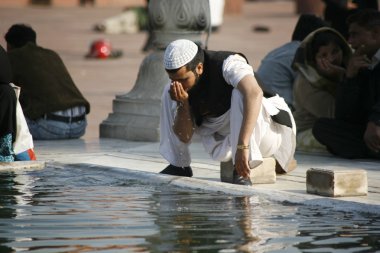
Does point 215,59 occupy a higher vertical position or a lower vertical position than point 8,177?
higher

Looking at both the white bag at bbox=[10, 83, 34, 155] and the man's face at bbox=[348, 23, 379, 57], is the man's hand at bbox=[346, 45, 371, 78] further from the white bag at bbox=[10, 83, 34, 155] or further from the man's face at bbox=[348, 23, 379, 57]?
the white bag at bbox=[10, 83, 34, 155]

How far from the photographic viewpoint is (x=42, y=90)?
417 inches

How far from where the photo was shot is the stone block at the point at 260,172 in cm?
794

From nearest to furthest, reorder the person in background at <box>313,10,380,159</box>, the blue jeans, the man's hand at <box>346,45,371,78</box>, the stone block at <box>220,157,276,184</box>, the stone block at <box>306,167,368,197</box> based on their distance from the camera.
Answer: the stone block at <box>306,167,368,197</box> < the stone block at <box>220,157,276,184</box> < the person in background at <box>313,10,380,159</box> < the man's hand at <box>346,45,371,78</box> < the blue jeans

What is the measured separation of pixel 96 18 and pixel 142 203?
25.2m

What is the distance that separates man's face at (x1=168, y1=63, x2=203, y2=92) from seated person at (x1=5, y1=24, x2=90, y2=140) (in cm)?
308

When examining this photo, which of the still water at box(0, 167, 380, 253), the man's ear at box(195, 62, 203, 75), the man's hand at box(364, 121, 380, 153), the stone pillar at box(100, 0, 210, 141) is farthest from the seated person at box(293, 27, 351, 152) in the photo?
the still water at box(0, 167, 380, 253)

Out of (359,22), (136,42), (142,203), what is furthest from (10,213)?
(136,42)

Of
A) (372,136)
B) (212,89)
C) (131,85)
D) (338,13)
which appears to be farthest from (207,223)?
(131,85)

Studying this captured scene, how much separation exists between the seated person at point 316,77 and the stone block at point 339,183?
2289 mm

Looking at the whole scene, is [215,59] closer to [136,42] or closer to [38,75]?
[38,75]

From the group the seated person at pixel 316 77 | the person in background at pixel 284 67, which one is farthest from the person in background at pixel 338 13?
the seated person at pixel 316 77

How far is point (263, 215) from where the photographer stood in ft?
22.4

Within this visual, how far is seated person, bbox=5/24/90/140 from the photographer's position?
34.6 ft
